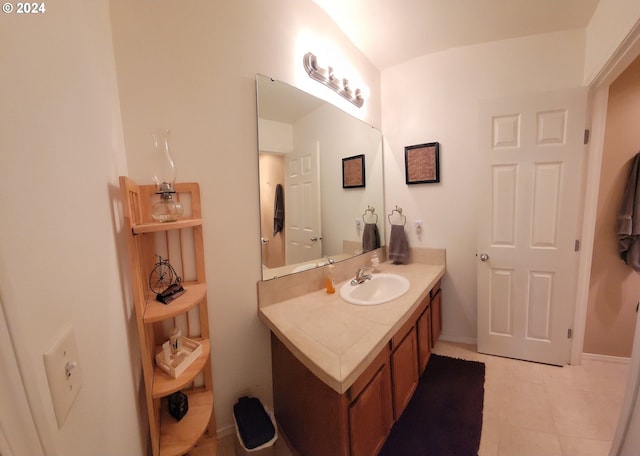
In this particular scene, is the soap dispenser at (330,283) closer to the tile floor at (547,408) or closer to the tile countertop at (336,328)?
the tile countertop at (336,328)

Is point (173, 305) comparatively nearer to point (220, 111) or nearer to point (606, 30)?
point (220, 111)

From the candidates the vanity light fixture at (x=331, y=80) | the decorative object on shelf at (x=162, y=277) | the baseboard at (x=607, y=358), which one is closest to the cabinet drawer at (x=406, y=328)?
the decorative object on shelf at (x=162, y=277)

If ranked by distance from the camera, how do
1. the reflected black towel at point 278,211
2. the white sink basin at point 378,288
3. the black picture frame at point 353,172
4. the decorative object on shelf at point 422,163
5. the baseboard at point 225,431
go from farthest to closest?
the decorative object on shelf at point 422,163, the black picture frame at point 353,172, the white sink basin at point 378,288, the reflected black towel at point 278,211, the baseboard at point 225,431

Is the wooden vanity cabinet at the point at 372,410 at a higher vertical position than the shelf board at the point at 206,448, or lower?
higher

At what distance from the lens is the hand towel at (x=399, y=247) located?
7.32 ft

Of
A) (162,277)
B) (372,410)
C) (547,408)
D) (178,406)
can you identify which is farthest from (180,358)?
(547,408)

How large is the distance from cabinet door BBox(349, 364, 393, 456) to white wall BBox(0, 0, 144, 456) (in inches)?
30.8

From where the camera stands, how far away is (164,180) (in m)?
0.99

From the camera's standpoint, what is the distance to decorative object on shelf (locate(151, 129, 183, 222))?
3.03ft

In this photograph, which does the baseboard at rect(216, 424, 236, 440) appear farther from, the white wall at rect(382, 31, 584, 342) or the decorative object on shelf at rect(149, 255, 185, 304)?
the white wall at rect(382, 31, 584, 342)

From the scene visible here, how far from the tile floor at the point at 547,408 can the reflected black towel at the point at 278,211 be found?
3.80 feet

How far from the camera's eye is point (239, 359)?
1.30m

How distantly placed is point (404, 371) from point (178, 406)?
117 cm

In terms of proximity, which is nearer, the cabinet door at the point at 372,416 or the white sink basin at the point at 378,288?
the cabinet door at the point at 372,416
